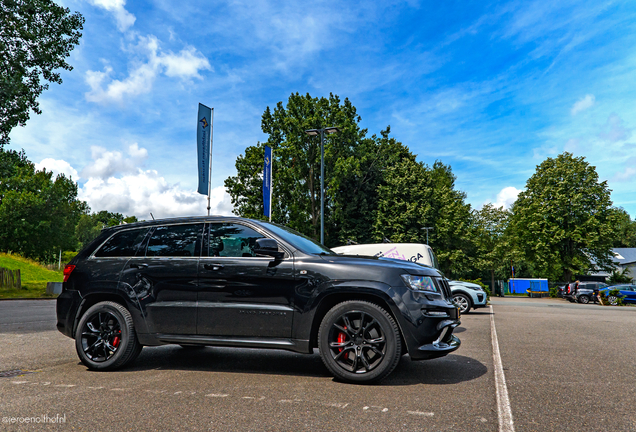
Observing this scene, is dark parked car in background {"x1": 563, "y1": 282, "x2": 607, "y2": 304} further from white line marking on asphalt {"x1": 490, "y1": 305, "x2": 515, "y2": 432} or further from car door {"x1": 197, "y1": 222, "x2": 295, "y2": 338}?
car door {"x1": 197, "y1": 222, "x2": 295, "y2": 338}

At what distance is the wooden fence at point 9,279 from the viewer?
2317 cm

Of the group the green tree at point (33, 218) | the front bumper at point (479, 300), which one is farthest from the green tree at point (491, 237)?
the green tree at point (33, 218)

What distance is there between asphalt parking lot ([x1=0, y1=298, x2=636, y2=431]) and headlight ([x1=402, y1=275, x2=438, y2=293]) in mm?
918

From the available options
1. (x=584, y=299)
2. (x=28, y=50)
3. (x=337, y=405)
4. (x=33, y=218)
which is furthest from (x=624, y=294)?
(x=33, y=218)

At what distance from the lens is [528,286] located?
50.5m

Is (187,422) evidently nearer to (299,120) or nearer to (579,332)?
(579,332)

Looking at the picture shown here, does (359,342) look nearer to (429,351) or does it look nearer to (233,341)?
(429,351)

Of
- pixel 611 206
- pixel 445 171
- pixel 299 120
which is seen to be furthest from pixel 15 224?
pixel 611 206

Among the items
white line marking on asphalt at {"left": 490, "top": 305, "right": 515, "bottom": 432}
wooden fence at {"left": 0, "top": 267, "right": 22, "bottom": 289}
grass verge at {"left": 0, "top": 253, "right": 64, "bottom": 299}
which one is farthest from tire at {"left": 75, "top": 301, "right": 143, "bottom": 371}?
wooden fence at {"left": 0, "top": 267, "right": 22, "bottom": 289}

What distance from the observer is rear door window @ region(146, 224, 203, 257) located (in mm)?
5113

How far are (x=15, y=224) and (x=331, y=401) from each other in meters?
57.0

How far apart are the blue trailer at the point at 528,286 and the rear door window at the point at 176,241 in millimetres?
48386

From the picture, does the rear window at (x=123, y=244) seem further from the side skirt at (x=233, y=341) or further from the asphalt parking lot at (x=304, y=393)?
the asphalt parking lot at (x=304, y=393)

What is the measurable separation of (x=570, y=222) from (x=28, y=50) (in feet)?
145
